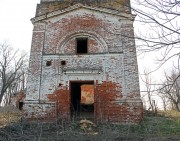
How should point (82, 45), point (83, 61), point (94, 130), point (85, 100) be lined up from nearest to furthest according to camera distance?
1. point (94, 130)
2. point (83, 61)
3. point (82, 45)
4. point (85, 100)

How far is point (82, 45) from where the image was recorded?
14.1m

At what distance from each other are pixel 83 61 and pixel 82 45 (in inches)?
65.8

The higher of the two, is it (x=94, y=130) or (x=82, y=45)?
(x=82, y=45)

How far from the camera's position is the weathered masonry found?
12.0 meters

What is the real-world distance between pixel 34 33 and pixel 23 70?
26.3 metres

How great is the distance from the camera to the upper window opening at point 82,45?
13.6 meters

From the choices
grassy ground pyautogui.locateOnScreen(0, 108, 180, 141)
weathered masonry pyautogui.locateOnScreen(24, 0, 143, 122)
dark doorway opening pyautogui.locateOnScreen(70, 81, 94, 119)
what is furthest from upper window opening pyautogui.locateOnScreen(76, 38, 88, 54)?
grassy ground pyautogui.locateOnScreen(0, 108, 180, 141)

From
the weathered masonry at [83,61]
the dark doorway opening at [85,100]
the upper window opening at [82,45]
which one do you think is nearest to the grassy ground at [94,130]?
the weathered masonry at [83,61]

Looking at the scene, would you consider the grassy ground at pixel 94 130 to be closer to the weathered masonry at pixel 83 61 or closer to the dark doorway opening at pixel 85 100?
the weathered masonry at pixel 83 61

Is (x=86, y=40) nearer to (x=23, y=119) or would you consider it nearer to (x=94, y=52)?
(x=94, y=52)

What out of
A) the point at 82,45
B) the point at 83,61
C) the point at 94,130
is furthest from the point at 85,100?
the point at 94,130

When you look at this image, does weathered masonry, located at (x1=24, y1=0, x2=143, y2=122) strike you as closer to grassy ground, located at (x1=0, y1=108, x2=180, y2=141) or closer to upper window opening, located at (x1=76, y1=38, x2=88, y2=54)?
upper window opening, located at (x1=76, y1=38, x2=88, y2=54)

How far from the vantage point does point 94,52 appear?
12906mm

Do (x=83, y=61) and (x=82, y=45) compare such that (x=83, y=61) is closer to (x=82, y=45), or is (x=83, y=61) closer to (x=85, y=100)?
(x=82, y=45)
